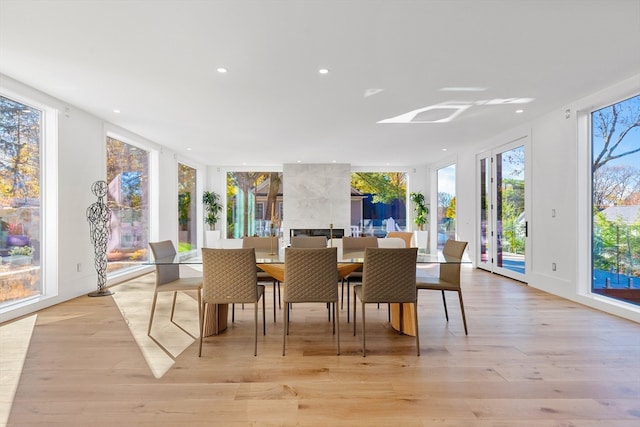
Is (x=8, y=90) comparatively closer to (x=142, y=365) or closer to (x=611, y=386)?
(x=142, y=365)

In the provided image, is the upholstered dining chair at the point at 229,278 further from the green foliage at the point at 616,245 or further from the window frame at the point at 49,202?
the green foliage at the point at 616,245

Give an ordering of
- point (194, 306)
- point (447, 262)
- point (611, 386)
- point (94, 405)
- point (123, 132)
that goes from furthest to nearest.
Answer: point (123, 132), point (194, 306), point (447, 262), point (611, 386), point (94, 405)

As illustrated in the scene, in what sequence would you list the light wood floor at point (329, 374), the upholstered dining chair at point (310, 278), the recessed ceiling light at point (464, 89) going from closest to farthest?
the light wood floor at point (329, 374)
the upholstered dining chair at point (310, 278)
the recessed ceiling light at point (464, 89)

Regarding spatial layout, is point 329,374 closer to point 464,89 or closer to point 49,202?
point 464,89

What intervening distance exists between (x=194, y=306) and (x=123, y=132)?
3384mm

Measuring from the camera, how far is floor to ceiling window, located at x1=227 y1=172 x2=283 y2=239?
10094 millimetres

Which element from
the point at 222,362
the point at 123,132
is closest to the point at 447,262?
the point at 222,362

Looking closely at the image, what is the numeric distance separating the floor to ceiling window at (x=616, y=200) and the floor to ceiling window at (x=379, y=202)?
237 inches

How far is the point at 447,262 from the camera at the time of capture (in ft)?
10.1

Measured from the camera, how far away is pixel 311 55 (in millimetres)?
3094

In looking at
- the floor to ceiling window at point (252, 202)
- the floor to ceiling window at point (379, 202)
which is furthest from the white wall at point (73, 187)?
the floor to ceiling window at point (379, 202)

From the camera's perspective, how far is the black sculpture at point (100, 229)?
16.1ft

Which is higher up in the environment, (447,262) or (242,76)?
(242,76)

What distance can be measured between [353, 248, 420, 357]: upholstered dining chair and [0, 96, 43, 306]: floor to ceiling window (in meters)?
3.90
